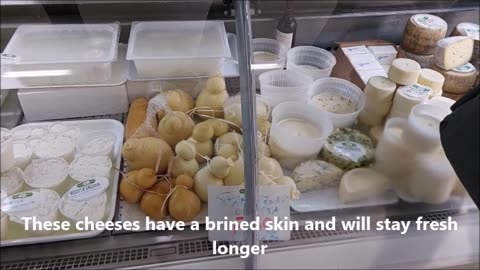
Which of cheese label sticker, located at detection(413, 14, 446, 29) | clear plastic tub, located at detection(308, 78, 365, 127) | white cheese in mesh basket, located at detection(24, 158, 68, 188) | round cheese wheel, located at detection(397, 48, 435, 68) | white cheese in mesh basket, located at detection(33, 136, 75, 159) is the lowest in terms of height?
white cheese in mesh basket, located at detection(24, 158, 68, 188)

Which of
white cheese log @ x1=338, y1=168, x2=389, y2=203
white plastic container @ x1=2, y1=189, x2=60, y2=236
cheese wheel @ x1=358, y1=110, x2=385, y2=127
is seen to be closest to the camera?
white plastic container @ x1=2, y1=189, x2=60, y2=236

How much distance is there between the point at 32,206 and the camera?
1.11 m

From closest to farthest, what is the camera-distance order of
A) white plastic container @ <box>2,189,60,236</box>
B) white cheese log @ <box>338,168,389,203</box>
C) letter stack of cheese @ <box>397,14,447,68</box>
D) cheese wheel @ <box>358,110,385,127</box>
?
white plastic container @ <box>2,189,60,236</box>, white cheese log @ <box>338,168,389,203</box>, cheese wheel @ <box>358,110,385,127</box>, letter stack of cheese @ <box>397,14,447,68</box>

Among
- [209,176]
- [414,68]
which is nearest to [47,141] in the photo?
[209,176]

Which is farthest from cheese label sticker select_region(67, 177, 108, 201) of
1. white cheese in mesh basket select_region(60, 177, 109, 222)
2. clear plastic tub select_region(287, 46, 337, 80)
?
clear plastic tub select_region(287, 46, 337, 80)

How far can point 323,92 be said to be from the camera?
141cm

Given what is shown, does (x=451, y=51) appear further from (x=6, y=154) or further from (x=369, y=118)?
(x=6, y=154)

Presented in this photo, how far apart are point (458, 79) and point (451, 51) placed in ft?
0.32

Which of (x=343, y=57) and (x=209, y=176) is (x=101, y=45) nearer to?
(x=209, y=176)

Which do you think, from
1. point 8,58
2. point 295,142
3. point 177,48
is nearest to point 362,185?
point 295,142

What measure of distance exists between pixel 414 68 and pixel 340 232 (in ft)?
1.87

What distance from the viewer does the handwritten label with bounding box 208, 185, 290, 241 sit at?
3.75 feet

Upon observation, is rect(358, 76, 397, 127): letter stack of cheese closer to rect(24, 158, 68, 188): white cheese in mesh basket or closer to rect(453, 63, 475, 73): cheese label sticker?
rect(453, 63, 475, 73): cheese label sticker

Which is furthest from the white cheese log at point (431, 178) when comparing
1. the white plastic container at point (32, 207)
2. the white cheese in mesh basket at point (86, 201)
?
the white plastic container at point (32, 207)
